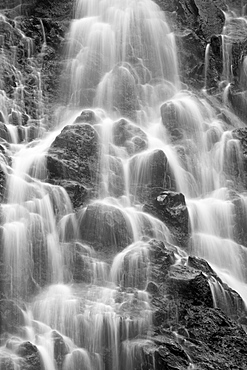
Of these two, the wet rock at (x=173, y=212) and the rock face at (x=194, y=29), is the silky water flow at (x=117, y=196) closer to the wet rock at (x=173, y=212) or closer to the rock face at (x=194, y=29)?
the wet rock at (x=173, y=212)

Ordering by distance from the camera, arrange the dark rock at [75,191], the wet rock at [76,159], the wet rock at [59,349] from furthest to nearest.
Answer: the wet rock at [76,159]
the dark rock at [75,191]
the wet rock at [59,349]

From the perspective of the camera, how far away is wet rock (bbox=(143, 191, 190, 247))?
18.8 meters

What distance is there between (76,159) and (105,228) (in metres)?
3.77

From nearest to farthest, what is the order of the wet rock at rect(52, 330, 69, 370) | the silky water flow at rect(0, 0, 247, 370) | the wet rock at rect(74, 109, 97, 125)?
the wet rock at rect(52, 330, 69, 370) < the silky water flow at rect(0, 0, 247, 370) < the wet rock at rect(74, 109, 97, 125)

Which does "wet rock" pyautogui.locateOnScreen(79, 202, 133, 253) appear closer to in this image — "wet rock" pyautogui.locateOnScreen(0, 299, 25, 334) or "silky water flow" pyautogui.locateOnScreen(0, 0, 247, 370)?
"silky water flow" pyautogui.locateOnScreen(0, 0, 247, 370)

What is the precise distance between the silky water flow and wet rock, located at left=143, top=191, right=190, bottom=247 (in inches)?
13.3

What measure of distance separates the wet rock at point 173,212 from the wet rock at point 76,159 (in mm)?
2229

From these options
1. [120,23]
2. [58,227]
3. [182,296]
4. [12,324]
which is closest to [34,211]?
[58,227]

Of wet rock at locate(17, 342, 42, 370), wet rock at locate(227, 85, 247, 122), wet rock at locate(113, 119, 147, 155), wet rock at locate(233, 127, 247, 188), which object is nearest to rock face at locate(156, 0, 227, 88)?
wet rock at locate(227, 85, 247, 122)

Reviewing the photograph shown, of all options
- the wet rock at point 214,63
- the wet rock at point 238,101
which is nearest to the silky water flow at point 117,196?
the wet rock at point 238,101

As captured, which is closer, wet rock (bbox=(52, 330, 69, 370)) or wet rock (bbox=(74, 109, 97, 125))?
wet rock (bbox=(52, 330, 69, 370))

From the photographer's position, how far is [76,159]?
66.7 feet

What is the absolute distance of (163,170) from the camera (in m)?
20.7

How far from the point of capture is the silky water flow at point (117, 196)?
14180mm
